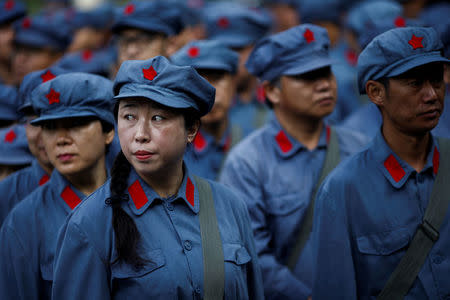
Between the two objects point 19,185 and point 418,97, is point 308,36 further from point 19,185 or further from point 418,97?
point 19,185

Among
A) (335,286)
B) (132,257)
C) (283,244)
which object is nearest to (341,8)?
(283,244)

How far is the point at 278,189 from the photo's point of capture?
4.64 m

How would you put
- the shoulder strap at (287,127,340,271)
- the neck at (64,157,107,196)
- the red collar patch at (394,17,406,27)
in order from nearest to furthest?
Result: the neck at (64,157,107,196) < the shoulder strap at (287,127,340,271) < the red collar patch at (394,17,406,27)

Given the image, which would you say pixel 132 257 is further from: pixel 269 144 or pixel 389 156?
pixel 269 144

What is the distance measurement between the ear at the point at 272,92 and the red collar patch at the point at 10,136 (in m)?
2.45

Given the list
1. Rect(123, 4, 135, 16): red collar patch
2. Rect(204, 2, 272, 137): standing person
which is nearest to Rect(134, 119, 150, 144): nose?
Rect(123, 4, 135, 16): red collar patch

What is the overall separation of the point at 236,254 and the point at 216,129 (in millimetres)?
2741

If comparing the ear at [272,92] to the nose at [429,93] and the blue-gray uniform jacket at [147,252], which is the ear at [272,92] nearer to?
the nose at [429,93]

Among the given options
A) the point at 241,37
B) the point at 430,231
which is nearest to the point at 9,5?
the point at 241,37

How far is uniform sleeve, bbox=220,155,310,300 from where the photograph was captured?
14.1ft

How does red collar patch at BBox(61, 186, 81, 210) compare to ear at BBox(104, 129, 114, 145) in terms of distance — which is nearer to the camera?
red collar patch at BBox(61, 186, 81, 210)

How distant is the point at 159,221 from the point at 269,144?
6.26 feet

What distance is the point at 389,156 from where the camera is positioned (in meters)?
3.65

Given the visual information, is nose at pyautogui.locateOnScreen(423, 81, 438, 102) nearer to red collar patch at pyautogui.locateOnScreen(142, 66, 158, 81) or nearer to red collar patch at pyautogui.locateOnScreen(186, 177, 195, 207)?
red collar patch at pyautogui.locateOnScreen(186, 177, 195, 207)
